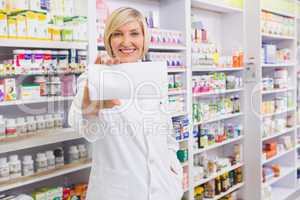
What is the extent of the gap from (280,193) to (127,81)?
4302 millimetres

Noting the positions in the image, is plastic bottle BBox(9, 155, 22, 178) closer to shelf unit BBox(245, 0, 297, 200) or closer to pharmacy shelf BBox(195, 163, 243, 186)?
pharmacy shelf BBox(195, 163, 243, 186)

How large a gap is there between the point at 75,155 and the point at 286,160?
3931mm

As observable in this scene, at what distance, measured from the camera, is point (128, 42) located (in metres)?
1.94

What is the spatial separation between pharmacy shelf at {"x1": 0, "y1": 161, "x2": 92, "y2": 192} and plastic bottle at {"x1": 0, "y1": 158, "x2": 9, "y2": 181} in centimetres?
3

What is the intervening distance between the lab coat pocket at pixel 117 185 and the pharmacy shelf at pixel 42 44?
1046 millimetres

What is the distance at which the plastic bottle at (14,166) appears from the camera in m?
2.44

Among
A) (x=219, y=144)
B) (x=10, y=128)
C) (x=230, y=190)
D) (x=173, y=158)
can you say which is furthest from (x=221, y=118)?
(x=10, y=128)

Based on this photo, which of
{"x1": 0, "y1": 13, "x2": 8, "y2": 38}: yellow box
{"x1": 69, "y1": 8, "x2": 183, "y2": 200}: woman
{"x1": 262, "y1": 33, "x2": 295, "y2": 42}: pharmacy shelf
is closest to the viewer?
{"x1": 69, "y1": 8, "x2": 183, "y2": 200}: woman

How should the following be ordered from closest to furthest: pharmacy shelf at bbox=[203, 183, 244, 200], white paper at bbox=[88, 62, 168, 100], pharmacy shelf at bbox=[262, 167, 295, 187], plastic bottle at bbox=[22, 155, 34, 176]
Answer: white paper at bbox=[88, 62, 168, 100], plastic bottle at bbox=[22, 155, 34, 176], pharmacy shelf at bbox=[203, 183, 244, 200], pharmacy shelf at bbox=[262, 167, 295, 187]

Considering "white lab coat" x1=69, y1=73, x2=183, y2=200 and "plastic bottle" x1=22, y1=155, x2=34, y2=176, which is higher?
"white lab coat" x1=69, y1=73, x2=183, y2=200

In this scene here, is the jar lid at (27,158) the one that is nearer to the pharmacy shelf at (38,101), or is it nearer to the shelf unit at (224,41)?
the pharmacy shelf at (38,101)

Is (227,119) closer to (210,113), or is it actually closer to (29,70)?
(210,113)

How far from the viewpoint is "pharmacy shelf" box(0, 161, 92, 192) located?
234cm

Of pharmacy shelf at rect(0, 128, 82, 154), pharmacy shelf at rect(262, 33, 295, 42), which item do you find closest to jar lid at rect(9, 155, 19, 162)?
pharmacy shelf at rect(0, 128, 82, 154)
